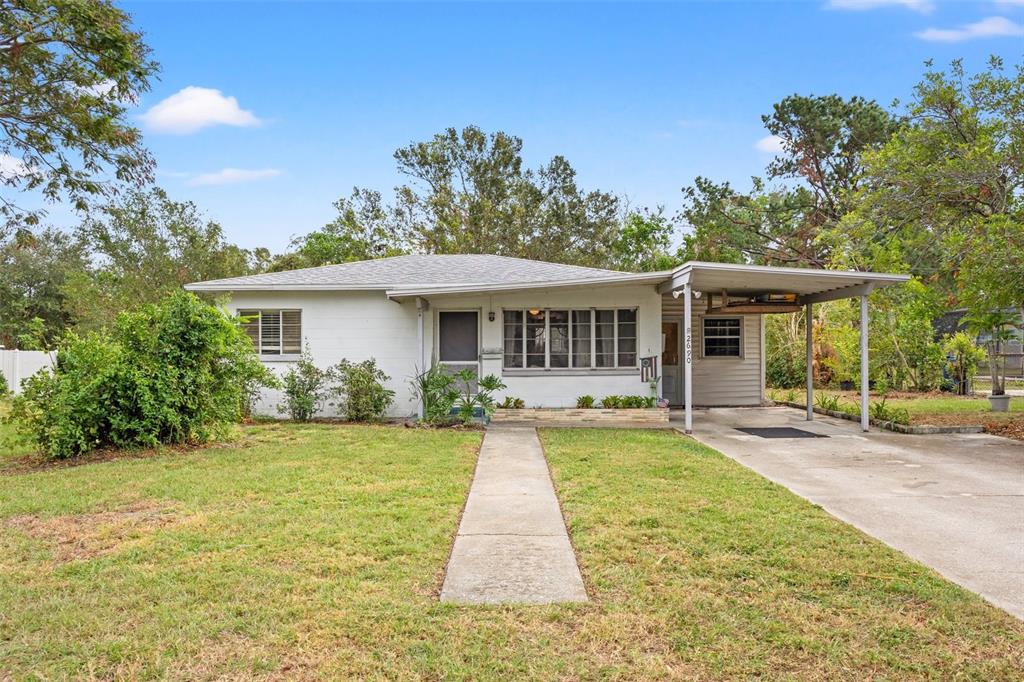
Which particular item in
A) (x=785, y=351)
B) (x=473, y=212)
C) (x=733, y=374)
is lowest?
(x=733, y=374)

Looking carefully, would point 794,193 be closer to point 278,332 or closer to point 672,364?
point 672,364

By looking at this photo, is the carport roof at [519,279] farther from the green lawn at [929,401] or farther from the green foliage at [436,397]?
the green lawn at [929,401]

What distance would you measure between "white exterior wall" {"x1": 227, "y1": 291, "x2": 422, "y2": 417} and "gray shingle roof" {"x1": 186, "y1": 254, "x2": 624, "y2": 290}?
11.3 inches

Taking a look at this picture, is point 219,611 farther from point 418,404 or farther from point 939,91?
point 939,91

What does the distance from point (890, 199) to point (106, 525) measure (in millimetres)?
12295

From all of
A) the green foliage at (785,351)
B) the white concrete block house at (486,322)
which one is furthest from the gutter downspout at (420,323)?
the green foliage at (785,351)

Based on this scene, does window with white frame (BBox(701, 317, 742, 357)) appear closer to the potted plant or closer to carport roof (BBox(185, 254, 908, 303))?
carport roof (BBox(185, 254, 908, 303))

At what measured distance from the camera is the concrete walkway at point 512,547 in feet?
12.4

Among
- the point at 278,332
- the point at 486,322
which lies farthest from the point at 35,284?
the point at 486,322

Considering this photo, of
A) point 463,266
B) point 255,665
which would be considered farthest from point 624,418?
point 255,665

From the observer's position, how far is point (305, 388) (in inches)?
496

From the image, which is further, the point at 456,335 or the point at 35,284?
the point at 35,284

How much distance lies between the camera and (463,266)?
50.7 ft

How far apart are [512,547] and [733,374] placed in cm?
1229
